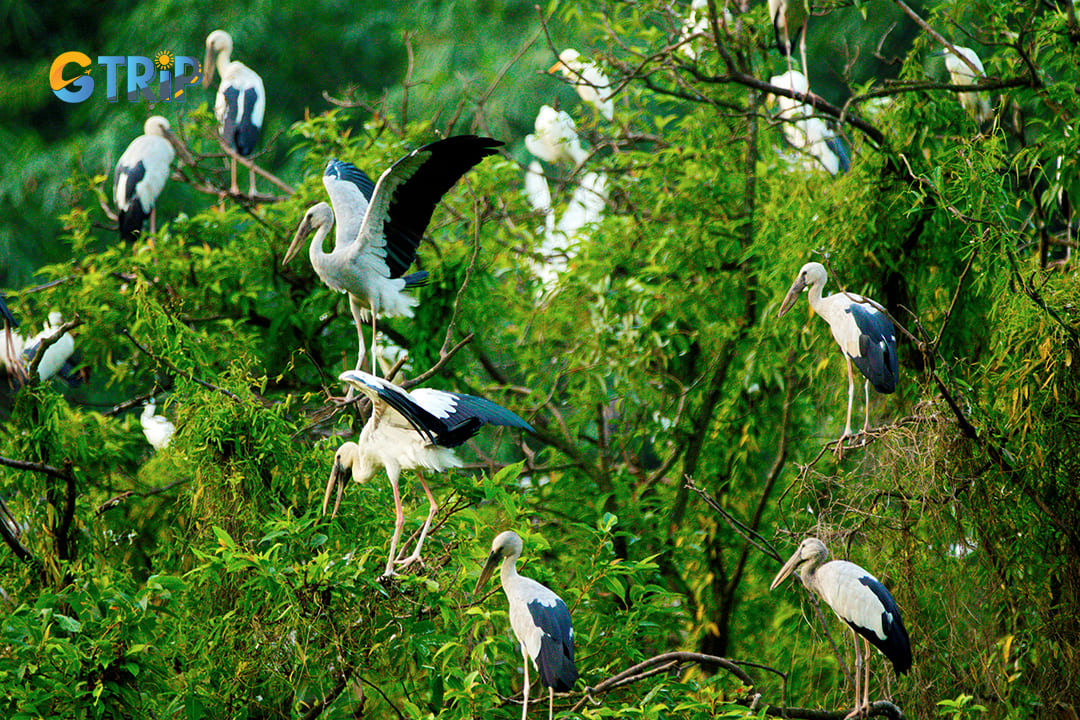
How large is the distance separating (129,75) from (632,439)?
5355mm

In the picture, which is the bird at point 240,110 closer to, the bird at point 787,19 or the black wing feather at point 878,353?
the bird at point 787,19

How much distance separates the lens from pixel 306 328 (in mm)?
5039

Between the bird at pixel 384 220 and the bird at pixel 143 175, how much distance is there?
231cm

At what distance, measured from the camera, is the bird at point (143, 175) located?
616 cm

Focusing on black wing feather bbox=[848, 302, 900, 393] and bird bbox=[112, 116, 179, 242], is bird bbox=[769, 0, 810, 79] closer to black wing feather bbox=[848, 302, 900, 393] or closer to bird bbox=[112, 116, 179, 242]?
black wing feather bbox=[848, 302, 900, 393]

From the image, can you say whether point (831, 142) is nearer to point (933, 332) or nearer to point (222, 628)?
point (933, 332)

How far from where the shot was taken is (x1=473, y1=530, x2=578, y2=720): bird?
3.05 metres

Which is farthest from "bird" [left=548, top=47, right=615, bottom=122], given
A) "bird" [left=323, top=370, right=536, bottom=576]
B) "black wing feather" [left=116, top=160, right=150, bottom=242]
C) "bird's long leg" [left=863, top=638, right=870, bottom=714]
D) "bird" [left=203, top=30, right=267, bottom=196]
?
"bird's long leg" [left=863, top=638, right=870, bottom=714]

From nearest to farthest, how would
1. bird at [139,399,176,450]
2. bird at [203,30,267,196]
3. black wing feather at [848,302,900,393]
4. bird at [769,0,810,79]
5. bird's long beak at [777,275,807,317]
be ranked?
1. black wing feather at [848,302,900,393]
2. bird's long beak at [777,275,807,317]
3. bird at [769,0,810,79]
4. bird at [139,399,176,450]
5. bird at [203,30,267,196]

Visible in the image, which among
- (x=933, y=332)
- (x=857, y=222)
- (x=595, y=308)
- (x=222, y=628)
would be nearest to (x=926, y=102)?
(x=857, y=222)

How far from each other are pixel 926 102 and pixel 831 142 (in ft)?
6.46

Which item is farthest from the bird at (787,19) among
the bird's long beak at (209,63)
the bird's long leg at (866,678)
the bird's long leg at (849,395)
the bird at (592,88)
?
the bird's long beak at (209,63)

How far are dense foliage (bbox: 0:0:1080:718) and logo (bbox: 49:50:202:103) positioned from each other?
10.6ft

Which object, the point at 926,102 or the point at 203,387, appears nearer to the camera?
the point at 203,387
